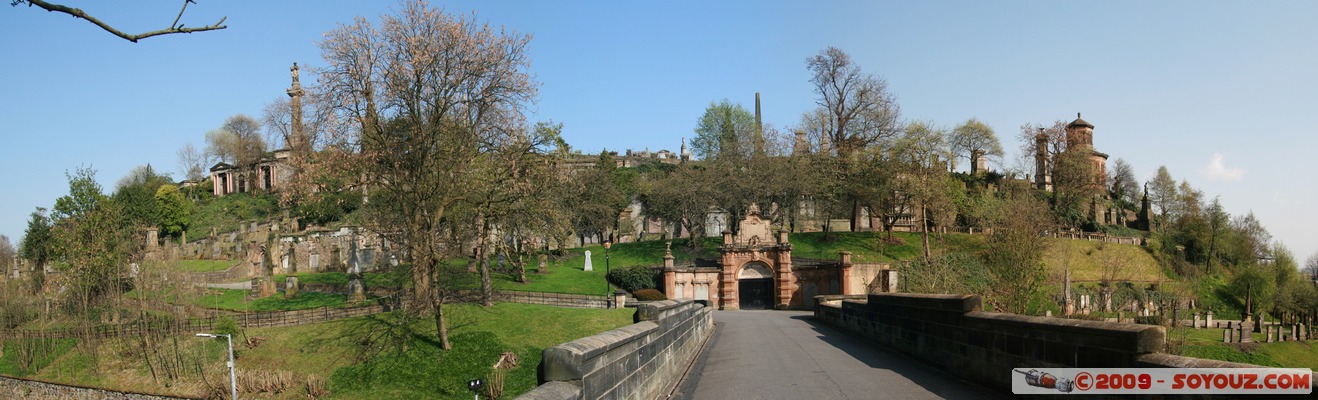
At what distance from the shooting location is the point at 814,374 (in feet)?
47.0

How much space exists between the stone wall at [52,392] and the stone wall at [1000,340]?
27.4 metres

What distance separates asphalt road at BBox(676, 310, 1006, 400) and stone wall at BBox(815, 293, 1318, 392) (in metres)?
0.32

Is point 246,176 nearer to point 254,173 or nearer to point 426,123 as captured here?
point 254,173

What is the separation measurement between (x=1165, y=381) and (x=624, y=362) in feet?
18.3

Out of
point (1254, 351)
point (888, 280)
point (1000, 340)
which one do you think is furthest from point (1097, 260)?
point (1000, 340)

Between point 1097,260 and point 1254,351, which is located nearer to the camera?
point 1254,351

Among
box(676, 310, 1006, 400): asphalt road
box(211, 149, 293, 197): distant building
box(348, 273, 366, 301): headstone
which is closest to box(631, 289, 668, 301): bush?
box(348, 273, 366, 301): headstone

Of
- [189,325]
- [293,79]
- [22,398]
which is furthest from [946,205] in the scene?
[293,79]

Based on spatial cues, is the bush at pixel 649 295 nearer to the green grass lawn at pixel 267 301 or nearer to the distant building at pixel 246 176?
the green grass lawn at pixel 267 301

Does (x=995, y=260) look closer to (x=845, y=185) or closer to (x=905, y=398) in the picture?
(x=905, y=398)

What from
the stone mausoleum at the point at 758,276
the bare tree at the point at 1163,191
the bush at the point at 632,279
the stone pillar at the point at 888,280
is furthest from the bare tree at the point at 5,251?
the bare tree at the point at 1163,191

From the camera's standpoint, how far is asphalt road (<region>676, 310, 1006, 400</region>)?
12047 millimetres

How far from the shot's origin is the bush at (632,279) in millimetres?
50500

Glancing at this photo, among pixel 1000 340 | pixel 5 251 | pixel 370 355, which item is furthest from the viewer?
pixel 5 251
